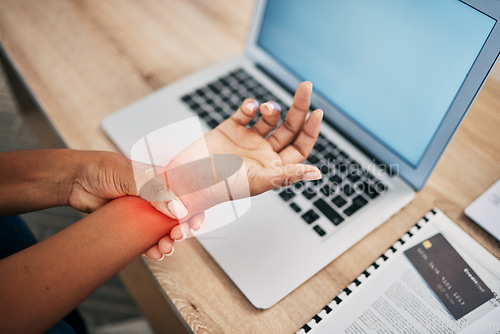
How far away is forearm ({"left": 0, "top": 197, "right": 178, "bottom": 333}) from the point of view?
429 mm

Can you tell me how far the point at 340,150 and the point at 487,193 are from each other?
0.85 ft

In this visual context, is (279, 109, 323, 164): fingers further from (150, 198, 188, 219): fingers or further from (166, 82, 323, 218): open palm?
(150, 198, 188, 219): fingers

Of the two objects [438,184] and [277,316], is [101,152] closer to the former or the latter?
[277,316]

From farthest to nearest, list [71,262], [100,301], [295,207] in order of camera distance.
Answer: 1. [100,301]
2. [295,207]
3. [71,262]

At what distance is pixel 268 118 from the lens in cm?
60

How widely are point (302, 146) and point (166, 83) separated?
36cm

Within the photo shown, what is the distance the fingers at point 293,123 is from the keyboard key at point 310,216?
0.12 m

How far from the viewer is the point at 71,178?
57cm

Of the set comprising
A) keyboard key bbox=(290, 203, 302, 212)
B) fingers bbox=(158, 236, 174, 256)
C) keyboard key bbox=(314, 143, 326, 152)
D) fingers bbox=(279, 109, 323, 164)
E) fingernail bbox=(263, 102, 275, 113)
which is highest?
fingernail bbox=(263, 102, 275, 113)

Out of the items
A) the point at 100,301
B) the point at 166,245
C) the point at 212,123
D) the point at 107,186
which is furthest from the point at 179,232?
the point at 100,301

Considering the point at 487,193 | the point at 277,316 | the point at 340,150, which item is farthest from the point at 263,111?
the point at 487,193

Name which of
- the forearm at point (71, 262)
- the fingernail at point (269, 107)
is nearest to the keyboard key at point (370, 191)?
the fingernail at point (269, 107)

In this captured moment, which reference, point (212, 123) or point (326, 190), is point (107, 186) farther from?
point (326, 190)

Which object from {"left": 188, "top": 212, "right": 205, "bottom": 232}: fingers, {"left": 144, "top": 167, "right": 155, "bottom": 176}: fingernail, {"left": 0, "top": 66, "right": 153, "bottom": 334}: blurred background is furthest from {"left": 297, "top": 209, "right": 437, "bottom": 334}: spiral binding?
{"left": 0, "top": 66, "right": 153, "bottom": 334}: blurred background
